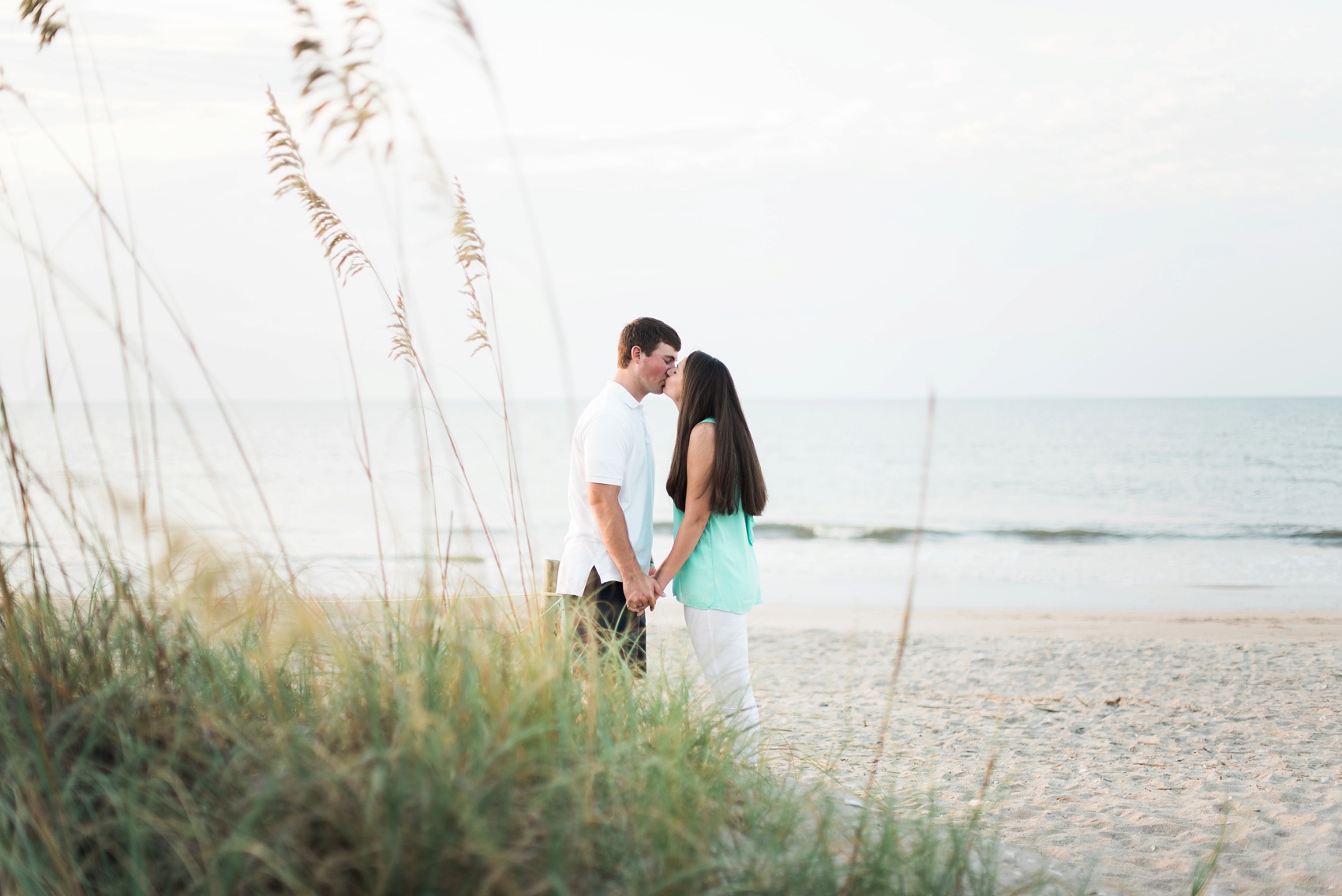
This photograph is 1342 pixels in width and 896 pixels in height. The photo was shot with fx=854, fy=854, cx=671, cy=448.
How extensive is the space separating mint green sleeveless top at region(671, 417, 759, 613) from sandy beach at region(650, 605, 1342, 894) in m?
0.28

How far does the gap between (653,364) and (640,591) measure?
1096 mm

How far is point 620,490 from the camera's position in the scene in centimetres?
406

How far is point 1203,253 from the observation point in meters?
34.1

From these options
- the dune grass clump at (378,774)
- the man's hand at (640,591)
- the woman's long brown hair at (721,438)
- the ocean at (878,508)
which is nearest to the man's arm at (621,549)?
the man's hand at (640,591)

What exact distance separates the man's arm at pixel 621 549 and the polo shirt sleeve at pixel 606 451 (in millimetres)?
48

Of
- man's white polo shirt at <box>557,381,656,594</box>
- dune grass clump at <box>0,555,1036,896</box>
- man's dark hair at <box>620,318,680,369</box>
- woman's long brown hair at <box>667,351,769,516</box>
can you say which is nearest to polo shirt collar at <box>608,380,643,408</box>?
man's white polo shirt at <box>557,381,656,594</box>

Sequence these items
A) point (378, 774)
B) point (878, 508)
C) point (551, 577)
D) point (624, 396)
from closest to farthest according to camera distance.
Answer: point (378, 774) < point (624, 396) < point (551, 577) < point (878, 508)

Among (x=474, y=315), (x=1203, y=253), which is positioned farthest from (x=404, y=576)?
(x=1203, y=253)

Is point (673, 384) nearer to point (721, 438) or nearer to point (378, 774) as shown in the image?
point (721, 438)

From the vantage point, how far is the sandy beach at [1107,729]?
376cm

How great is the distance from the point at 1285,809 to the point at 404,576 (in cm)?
448

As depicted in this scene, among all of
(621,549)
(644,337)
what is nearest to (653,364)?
(644,337)

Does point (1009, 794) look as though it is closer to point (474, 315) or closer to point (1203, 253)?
point (474, 315)

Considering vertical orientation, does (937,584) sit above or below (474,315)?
below
